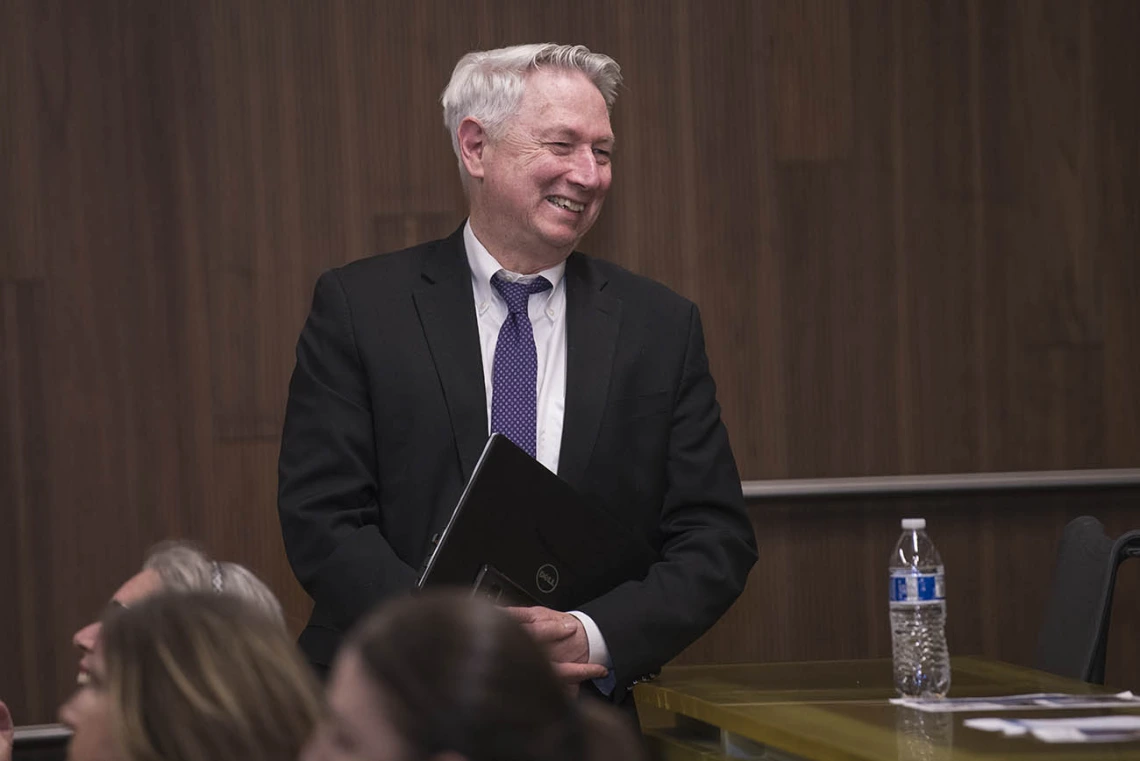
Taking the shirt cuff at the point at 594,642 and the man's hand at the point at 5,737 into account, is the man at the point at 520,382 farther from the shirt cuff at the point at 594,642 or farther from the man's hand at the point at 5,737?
the man's hand at the point at 5,737

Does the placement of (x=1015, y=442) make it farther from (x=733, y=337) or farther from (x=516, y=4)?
(x=516, y=4)

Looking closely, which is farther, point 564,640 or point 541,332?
point 541,332

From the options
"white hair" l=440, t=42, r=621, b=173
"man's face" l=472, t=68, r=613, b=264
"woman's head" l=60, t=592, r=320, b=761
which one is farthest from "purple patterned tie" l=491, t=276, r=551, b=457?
"woman's head" l=60, t=592, r=320, b=761

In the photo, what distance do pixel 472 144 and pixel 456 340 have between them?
16.3 inches

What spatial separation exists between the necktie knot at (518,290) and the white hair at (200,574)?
0.94m

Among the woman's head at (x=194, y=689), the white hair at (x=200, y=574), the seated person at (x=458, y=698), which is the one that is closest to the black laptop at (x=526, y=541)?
the white hair at (x=200, y=574)

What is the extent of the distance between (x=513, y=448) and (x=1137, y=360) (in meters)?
2.16

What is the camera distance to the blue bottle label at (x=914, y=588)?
8.62ft

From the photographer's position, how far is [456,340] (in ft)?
10.0

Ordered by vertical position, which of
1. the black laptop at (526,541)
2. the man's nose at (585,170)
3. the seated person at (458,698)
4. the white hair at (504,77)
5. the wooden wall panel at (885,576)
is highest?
the white hair at (504,77)

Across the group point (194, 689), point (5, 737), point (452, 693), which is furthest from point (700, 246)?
point (452, 693)

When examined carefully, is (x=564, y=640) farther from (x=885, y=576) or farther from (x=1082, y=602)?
(x=885, y=576)

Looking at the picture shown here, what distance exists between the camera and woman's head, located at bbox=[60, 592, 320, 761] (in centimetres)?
151

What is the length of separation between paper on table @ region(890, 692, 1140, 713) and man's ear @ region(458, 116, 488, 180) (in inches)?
52.1
